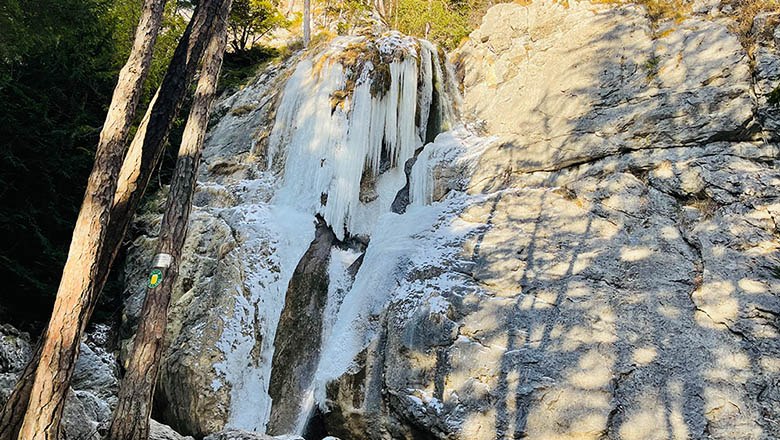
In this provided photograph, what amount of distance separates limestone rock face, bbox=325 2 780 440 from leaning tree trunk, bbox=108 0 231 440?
110 inches

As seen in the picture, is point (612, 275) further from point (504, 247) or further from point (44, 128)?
point (44, 128)

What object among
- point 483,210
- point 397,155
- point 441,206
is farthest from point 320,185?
point 483,210

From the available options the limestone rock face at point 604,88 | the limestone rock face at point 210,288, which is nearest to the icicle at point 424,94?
the limestone rock face at point 604,88

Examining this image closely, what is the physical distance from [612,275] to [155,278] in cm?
526

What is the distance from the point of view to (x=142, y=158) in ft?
15.5

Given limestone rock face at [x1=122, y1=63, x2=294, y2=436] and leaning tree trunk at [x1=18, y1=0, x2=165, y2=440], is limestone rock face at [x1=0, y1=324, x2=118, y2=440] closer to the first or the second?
limestone rock face at [x1=122, y1=63, x2=294, y2=436]

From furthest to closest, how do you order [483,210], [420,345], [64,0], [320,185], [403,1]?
[403,1], [64,0], [320,185], [483,210], [420,345]

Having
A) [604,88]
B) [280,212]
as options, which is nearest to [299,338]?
[280,212]

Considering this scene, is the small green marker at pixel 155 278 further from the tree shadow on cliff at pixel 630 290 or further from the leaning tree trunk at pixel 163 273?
the tree shadow on cliff at pixel 630 290

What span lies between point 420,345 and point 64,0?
1090 centimetres

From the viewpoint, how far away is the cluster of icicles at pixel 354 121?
30.7 ft

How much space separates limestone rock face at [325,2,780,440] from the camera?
5.24 m

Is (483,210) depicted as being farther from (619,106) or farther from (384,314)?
(619,106)

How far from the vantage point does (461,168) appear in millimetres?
8984
